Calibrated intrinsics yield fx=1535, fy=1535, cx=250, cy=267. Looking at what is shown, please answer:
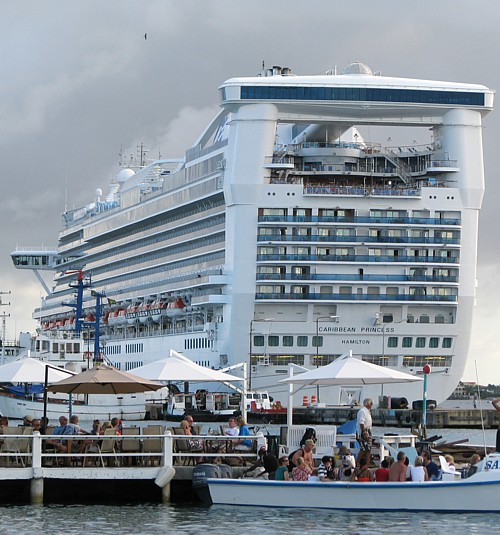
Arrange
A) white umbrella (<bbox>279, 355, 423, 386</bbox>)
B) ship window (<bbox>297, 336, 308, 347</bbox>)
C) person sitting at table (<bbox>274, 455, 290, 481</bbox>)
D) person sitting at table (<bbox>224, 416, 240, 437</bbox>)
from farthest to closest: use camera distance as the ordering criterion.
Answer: ship window (<bbox>297, 336, 308, 347</bbox>)
white umbrella (<bbox>279, 355, 423, 386</bbox>)
person sitting at table (<bbox>224, 416, 240, 437</bbox>)
person sitting at table (<bbox>274, 455, 290, 481</bbox>)

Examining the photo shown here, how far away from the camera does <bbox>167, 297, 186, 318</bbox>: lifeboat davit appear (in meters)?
88.4

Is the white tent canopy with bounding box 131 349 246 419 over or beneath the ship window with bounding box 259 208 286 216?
beneath

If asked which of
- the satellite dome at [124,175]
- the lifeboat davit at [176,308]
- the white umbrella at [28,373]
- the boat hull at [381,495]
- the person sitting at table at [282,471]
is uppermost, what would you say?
the satellite dome at [124,175]

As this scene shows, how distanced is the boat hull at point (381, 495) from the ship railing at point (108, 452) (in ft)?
6.07

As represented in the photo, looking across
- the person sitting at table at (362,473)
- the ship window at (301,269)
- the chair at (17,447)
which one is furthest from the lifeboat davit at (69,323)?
the person sitting at table at (362,473)

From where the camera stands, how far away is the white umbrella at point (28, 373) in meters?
39.2

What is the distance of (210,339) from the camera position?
266ft

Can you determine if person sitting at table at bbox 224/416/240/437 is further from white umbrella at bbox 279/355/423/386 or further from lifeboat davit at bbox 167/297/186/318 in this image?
lifeboat davit at bbox 167/297/186/318

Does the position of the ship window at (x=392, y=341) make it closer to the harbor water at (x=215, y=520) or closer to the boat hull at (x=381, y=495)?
the harbor water at (x=215, y=520)

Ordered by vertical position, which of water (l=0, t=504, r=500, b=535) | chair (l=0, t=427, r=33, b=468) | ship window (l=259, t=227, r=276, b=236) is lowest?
water (l=0, t=504, r=500, b=535)

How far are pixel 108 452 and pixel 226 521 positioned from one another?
12.5 ft

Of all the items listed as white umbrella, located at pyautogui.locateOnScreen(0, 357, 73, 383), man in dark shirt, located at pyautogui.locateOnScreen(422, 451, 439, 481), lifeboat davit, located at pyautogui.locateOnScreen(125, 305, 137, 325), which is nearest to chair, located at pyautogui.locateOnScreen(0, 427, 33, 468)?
white umbrella, located at pyautogui.locateOnScreen(0, 357, 73, 383)

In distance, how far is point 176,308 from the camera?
88.9 metres

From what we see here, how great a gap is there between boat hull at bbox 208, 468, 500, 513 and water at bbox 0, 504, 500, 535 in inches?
7.3
